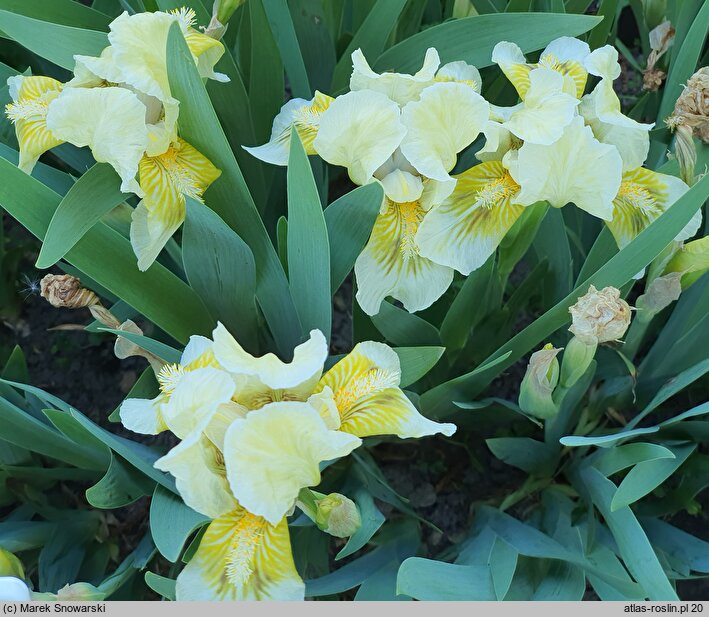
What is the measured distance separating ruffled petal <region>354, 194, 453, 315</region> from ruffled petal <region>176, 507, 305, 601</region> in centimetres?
34

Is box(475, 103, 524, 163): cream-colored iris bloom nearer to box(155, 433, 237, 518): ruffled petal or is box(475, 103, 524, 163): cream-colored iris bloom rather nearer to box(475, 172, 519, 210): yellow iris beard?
box(475, 172, 519, 210): yellow iris beard

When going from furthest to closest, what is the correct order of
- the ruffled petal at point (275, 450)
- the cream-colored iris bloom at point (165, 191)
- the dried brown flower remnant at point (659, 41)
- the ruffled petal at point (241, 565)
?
the dried brown flower remnant at point (659, 41) → the cream-colored iris bloom at point (165, 191) → the ruffled petal at point (241, 565) → the ruffled petal at point (275, 450)

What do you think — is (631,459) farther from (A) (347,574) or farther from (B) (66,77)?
(B) (66,77)

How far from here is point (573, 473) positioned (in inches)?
47.8

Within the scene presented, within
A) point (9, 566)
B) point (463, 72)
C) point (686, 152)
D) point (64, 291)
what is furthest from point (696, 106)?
point (9, 566)

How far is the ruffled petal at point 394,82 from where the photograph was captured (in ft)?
3.01

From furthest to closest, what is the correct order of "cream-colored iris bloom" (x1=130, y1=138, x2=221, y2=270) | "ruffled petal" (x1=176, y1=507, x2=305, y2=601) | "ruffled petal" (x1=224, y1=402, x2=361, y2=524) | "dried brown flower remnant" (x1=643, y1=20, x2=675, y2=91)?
"dried brown flower remnant" (x1=643, y1=20, x2=675, y2=91), "cream-colored iris bloom" (x1=130, y1=138, x2=221, y2=270), "ruffled petal" (x1=176, y1=507, x2=305, y2=601), "ruffled petal" (x1=224, y1=402, x2=361, y2=524)

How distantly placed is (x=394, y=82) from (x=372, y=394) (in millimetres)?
407

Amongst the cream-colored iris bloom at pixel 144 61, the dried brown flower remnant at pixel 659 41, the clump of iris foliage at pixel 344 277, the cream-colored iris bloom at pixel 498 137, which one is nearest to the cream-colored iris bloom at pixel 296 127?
the clump of iris foliage at pixel 344 277

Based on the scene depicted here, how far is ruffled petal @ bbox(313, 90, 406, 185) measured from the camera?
88 centimetres

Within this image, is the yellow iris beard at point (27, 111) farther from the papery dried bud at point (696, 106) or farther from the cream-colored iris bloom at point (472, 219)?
the papery dried bud at point (696, 106)

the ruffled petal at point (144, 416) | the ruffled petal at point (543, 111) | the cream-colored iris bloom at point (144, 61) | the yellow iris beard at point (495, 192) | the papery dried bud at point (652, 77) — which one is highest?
the cream-colored iris bloom at point (144, 61)

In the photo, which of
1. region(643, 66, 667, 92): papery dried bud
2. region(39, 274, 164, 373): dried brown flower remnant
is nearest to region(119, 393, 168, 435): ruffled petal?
region(39, 274, 164, 373): dried brown flower remnant

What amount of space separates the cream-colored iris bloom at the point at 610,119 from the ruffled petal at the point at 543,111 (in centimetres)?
6
